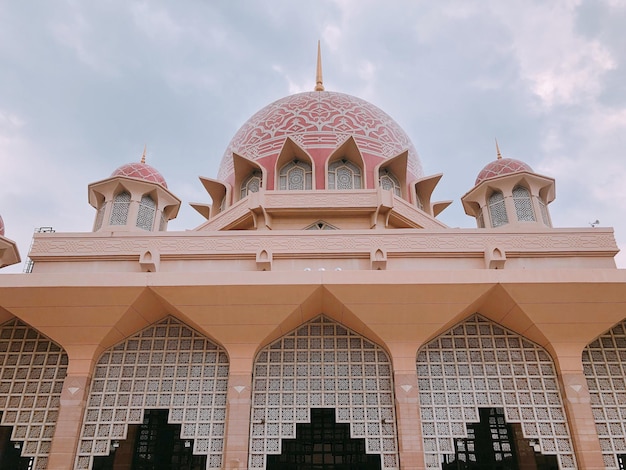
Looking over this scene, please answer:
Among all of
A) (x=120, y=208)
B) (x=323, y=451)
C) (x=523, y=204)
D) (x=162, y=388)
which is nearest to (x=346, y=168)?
(x=523, y=204)

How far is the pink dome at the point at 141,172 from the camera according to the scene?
12.6 m

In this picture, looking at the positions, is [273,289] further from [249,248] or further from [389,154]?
[389,154]

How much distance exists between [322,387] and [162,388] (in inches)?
114

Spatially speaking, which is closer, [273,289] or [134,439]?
[273,289]

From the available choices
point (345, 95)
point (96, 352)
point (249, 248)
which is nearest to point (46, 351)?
point (96, 352)

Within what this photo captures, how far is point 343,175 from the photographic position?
14164 millimetres

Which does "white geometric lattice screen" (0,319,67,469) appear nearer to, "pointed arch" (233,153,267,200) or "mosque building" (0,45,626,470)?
"mosque building" (0,45,626,470)

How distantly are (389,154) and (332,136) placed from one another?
1826 mm

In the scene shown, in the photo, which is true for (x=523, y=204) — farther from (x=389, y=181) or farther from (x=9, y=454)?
(x=9, y=454)

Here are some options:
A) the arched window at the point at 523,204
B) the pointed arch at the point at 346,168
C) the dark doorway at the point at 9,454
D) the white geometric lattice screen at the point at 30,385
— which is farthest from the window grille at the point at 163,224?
the arched window at the point at 523,204

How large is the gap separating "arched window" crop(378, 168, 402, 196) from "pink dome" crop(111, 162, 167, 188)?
614 centimetres

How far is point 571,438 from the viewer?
8.31 meters

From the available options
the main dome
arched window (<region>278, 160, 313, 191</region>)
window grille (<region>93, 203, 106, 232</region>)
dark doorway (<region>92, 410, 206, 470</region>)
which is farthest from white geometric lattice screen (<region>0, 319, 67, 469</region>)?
the main dome

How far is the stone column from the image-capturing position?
815 cm
